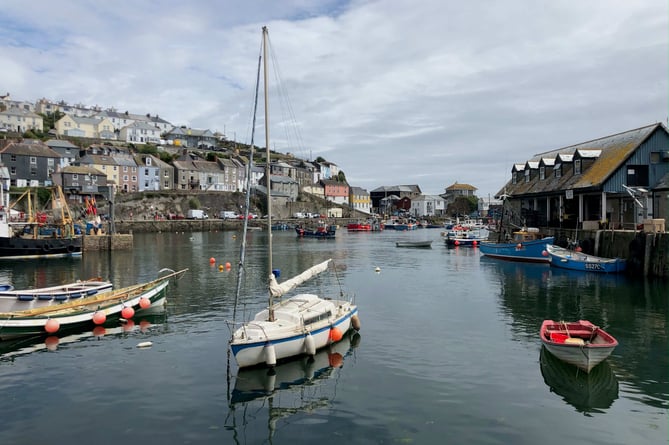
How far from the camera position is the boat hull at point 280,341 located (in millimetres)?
17062

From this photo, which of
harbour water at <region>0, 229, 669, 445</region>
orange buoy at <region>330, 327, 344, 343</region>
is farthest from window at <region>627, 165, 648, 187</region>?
orange buoy at <region>330, 327, 344, 343</region>

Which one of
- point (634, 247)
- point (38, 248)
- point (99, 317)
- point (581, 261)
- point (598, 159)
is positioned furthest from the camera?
point (38, 248)

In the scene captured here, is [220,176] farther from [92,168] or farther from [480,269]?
[480,269]

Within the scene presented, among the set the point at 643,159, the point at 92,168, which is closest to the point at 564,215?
the point at 643,159

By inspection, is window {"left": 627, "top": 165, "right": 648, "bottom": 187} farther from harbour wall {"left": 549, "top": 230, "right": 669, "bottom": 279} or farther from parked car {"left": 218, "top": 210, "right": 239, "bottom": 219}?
parked car {"left": 218, "top": 210, "right": 239, "bottom": 219}

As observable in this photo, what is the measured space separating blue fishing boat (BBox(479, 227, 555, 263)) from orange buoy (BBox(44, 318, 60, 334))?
43.7 meters

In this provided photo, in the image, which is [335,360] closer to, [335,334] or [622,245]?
[335,334]

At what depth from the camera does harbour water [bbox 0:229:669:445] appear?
43.5 feet

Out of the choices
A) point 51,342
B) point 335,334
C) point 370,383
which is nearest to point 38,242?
point 51,342

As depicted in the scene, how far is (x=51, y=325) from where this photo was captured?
875 inches

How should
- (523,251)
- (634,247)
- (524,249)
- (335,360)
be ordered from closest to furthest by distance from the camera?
(335,360), (634,247), (524,249), (523,251)

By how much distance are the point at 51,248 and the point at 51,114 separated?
123m

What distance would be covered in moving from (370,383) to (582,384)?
703cm

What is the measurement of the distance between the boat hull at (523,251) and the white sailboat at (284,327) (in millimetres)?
34145
